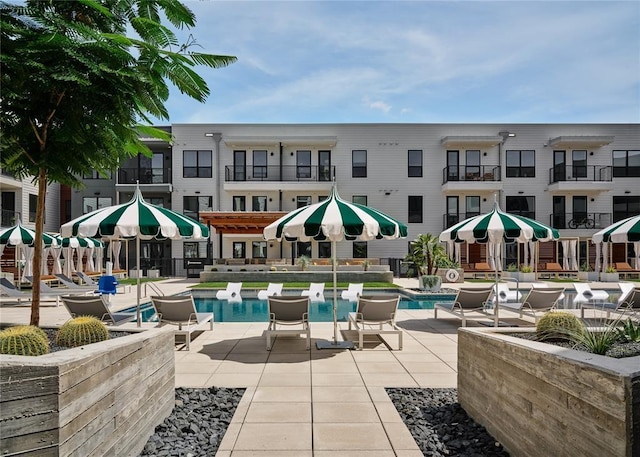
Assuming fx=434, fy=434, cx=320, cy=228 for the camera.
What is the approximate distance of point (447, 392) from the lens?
5.32 meters

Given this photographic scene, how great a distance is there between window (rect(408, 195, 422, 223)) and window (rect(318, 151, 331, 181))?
5837 mm

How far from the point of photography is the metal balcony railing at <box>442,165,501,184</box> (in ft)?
95.9

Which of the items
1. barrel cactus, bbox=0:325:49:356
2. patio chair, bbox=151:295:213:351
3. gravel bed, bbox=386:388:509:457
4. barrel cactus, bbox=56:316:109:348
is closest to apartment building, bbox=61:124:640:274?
patio chair, bbox=151:295:213:351

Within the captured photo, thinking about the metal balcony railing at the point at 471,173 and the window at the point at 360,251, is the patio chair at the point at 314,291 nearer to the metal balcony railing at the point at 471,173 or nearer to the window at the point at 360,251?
the window at the point at 360,251

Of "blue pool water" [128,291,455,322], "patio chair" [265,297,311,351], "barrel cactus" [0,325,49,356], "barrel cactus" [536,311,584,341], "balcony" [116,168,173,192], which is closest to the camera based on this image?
"barrel cactus" [0,325,49,356]

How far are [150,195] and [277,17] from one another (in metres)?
26.1

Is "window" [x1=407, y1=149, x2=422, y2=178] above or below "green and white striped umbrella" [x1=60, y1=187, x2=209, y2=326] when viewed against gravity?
above

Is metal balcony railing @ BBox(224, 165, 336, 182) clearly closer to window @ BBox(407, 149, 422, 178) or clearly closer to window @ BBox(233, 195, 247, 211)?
window @ BBox(233, 195, 247, 211)

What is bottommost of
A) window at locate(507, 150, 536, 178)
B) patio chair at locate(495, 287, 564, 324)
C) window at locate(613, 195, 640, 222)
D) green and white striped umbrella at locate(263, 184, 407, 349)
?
patio chair at locate(495, 287, 564, 324)

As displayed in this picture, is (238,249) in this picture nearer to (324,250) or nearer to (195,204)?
(195,204)

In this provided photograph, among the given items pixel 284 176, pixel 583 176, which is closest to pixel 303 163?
pixel 284 176

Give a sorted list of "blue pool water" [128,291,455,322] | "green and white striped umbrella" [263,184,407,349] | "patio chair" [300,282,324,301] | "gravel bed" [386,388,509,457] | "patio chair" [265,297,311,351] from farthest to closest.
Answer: "patio chair" [300,282,324,301], "blue pool water" [128,291,455,322], "patio chair" [265,297,311,351], "green and white striped umbrella" [263,184,407,349], "gravel bed" [386,388,509,457]

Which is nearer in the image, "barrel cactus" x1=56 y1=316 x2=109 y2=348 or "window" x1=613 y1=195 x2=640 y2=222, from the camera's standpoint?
"barrel cactus" x1=56 y1=316 x2=109 y2=348

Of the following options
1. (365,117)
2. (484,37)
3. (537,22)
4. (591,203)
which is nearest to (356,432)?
(537,22)
